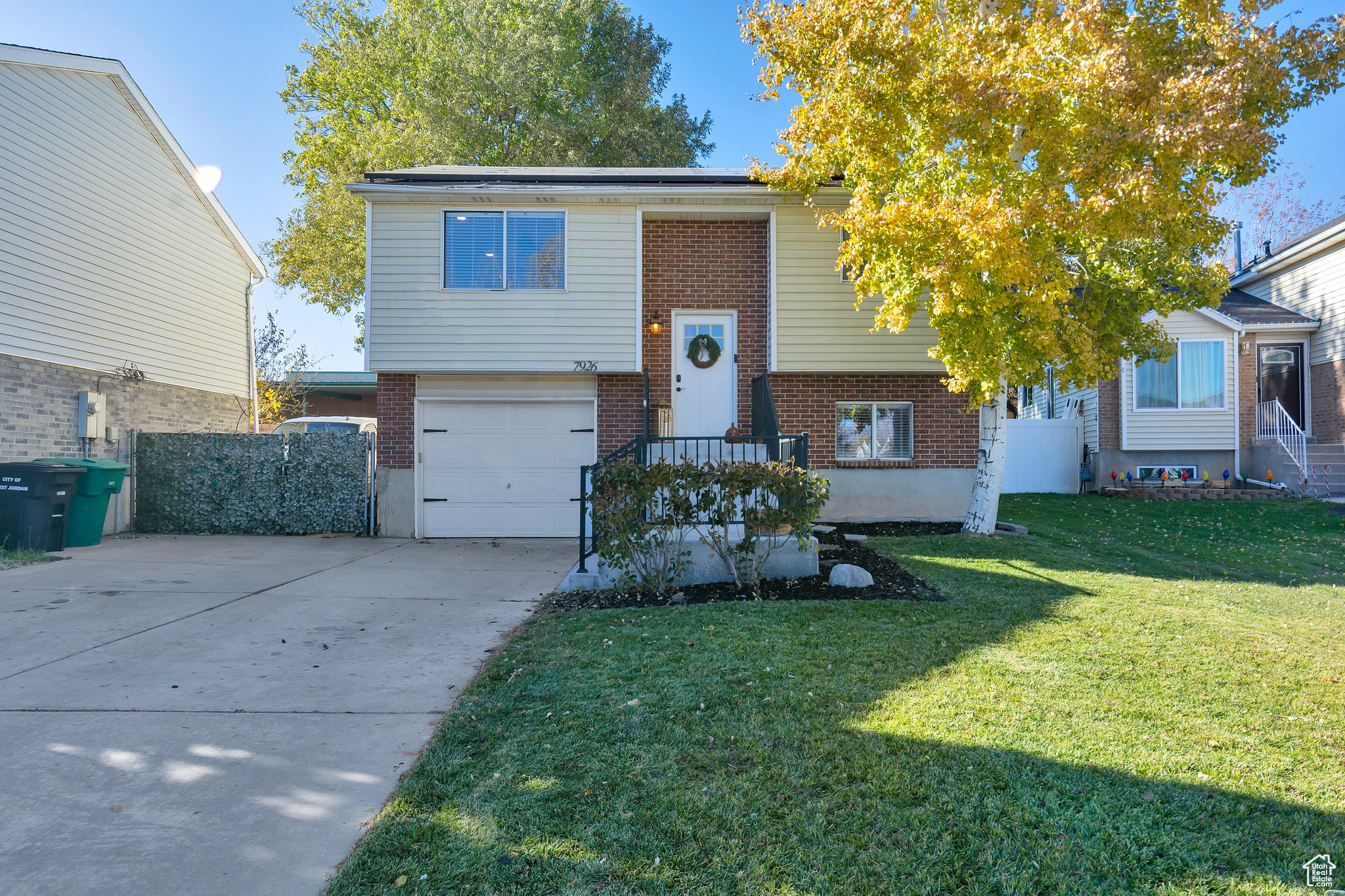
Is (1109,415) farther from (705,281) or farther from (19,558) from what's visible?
(19,558)

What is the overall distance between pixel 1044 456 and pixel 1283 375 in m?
5.51

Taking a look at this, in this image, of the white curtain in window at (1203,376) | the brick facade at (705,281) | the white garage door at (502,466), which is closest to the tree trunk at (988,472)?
the brick facade at (705,281)

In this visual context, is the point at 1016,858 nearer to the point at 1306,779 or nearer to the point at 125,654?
the point at 1306,779

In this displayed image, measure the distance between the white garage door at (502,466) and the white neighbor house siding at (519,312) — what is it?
2.57ft

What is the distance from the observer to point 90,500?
9703 millimetres

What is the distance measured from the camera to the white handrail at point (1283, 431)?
14445 millimetres

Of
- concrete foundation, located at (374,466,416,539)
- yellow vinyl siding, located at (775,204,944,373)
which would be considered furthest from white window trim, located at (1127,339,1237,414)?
concrete foundation, located at (374,466,416,539)

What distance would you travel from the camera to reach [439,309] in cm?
1101

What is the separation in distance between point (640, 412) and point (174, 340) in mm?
8868

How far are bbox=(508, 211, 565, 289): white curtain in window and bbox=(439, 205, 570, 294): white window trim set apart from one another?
0.11ft

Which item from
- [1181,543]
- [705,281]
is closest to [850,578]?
[1181,543]

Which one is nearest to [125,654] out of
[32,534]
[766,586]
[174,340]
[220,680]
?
[220,680]

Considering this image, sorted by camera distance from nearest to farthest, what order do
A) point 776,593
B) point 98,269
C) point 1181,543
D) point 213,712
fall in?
1. point 213,712
2. point 776,593
3. point 1181,543
4. point 98,269

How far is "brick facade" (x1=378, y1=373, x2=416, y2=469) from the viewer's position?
448 inches
